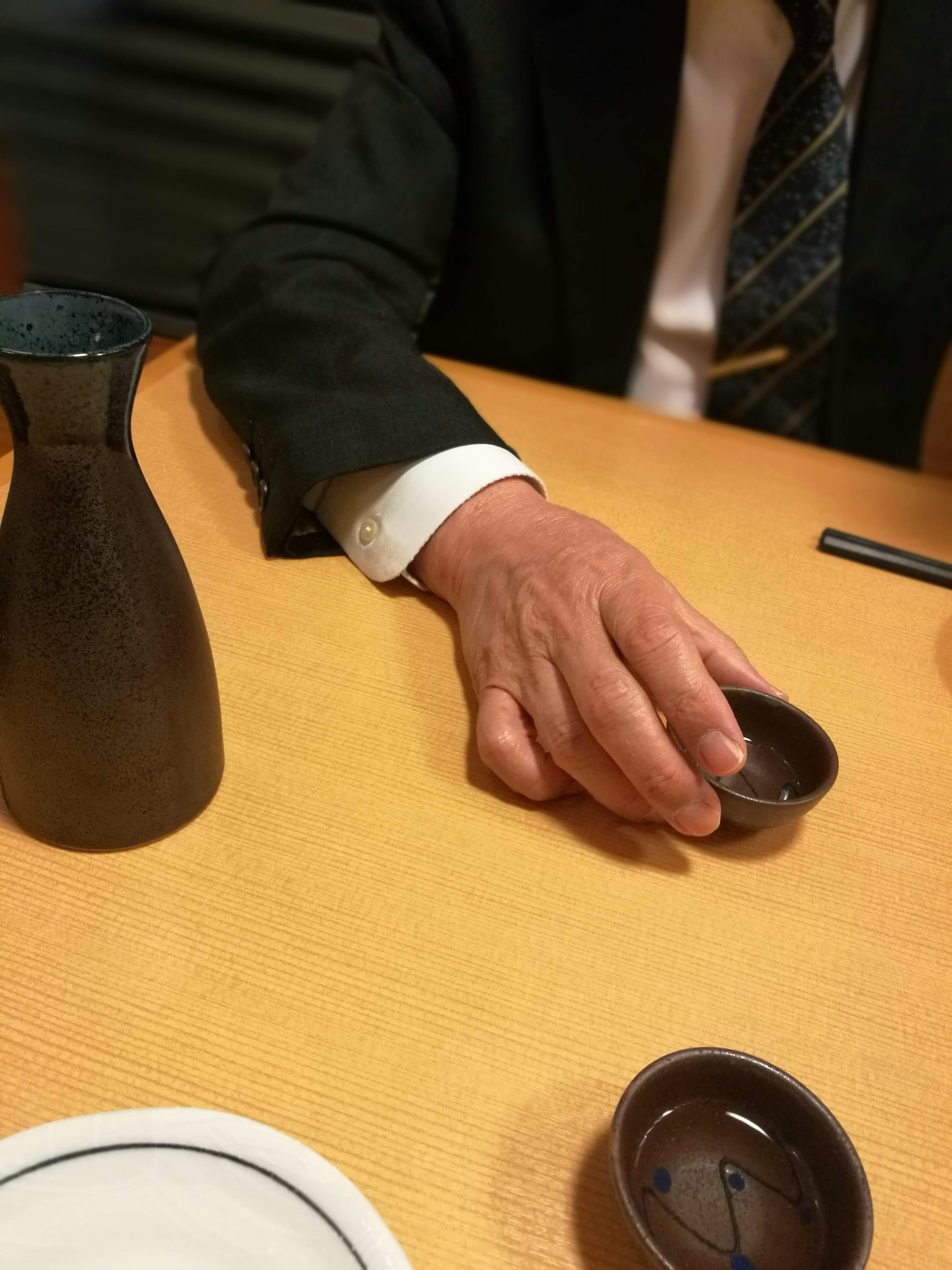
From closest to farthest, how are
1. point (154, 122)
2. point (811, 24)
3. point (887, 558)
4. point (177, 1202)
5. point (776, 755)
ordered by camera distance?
1. point (177, 1202)
2. point (776, 755)
3. point (887, 558)
4. point (811, 24)
5. point (154, 122)

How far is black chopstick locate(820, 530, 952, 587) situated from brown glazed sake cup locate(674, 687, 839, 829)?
35 cm

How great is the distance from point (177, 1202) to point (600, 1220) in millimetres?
202

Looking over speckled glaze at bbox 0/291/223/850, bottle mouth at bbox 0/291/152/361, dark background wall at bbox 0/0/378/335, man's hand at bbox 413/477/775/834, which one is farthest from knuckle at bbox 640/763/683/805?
dark background wall at bbox 0/0/378/335

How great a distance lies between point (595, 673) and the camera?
0.69 m

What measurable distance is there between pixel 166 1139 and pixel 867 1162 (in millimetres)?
363

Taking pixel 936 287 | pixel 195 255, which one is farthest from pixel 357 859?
pixel 195 255

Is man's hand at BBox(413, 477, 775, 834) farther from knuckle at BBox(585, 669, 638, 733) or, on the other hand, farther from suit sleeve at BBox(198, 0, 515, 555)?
suit sleeve at BBox(198, 0, 515, 555)

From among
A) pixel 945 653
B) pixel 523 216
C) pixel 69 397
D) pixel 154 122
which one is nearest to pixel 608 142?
pixel 523 216

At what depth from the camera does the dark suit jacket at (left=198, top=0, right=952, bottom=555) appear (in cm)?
106

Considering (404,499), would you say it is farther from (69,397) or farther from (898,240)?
(898,240)

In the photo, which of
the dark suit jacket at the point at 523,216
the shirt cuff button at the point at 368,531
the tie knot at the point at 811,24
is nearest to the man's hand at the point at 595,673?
the shirt cuff button at the point at 368,531

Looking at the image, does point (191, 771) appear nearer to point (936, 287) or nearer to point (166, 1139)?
point (166, 1139)

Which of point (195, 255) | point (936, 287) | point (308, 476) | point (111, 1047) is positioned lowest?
point (195, 255)

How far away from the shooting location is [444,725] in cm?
78
